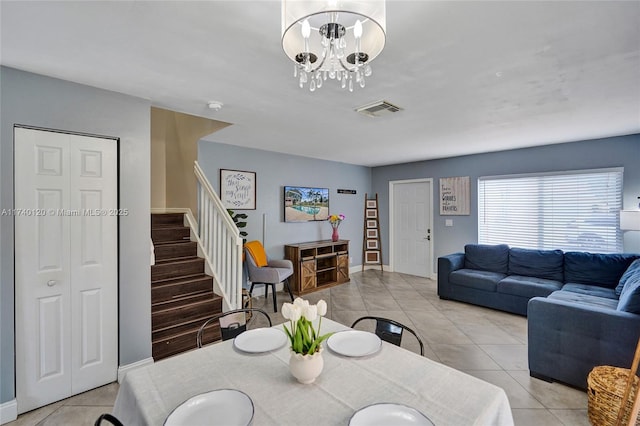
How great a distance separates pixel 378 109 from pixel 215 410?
8.61 feet

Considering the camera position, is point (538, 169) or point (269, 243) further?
point (269, 243)

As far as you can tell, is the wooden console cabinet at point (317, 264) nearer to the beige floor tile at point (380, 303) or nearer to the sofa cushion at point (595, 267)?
the beige floor tile at point (380, 303)

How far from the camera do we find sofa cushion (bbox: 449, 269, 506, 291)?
4074mm

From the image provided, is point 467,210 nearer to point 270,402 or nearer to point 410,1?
point 410,1

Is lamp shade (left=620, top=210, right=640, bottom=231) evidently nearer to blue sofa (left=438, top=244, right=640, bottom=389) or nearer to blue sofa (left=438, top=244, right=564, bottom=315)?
blue sofa (left=438, top=244, right=640, bottom=389)

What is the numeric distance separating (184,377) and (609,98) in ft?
12.5

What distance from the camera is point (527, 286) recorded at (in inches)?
148

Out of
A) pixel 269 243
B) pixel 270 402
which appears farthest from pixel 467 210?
pixel 270 402

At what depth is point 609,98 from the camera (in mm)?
2539

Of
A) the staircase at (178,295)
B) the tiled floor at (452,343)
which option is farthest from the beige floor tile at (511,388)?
the staircase at (178,295)

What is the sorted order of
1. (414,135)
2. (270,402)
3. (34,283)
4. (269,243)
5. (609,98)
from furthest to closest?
(269,243)
(414,135)
(609,98)
(34,283)
(270,402)

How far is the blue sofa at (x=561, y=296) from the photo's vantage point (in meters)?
2.22

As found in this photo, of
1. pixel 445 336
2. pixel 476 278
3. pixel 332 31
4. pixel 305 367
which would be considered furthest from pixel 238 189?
pixel 476 278

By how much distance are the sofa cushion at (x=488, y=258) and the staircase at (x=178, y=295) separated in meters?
3.90
